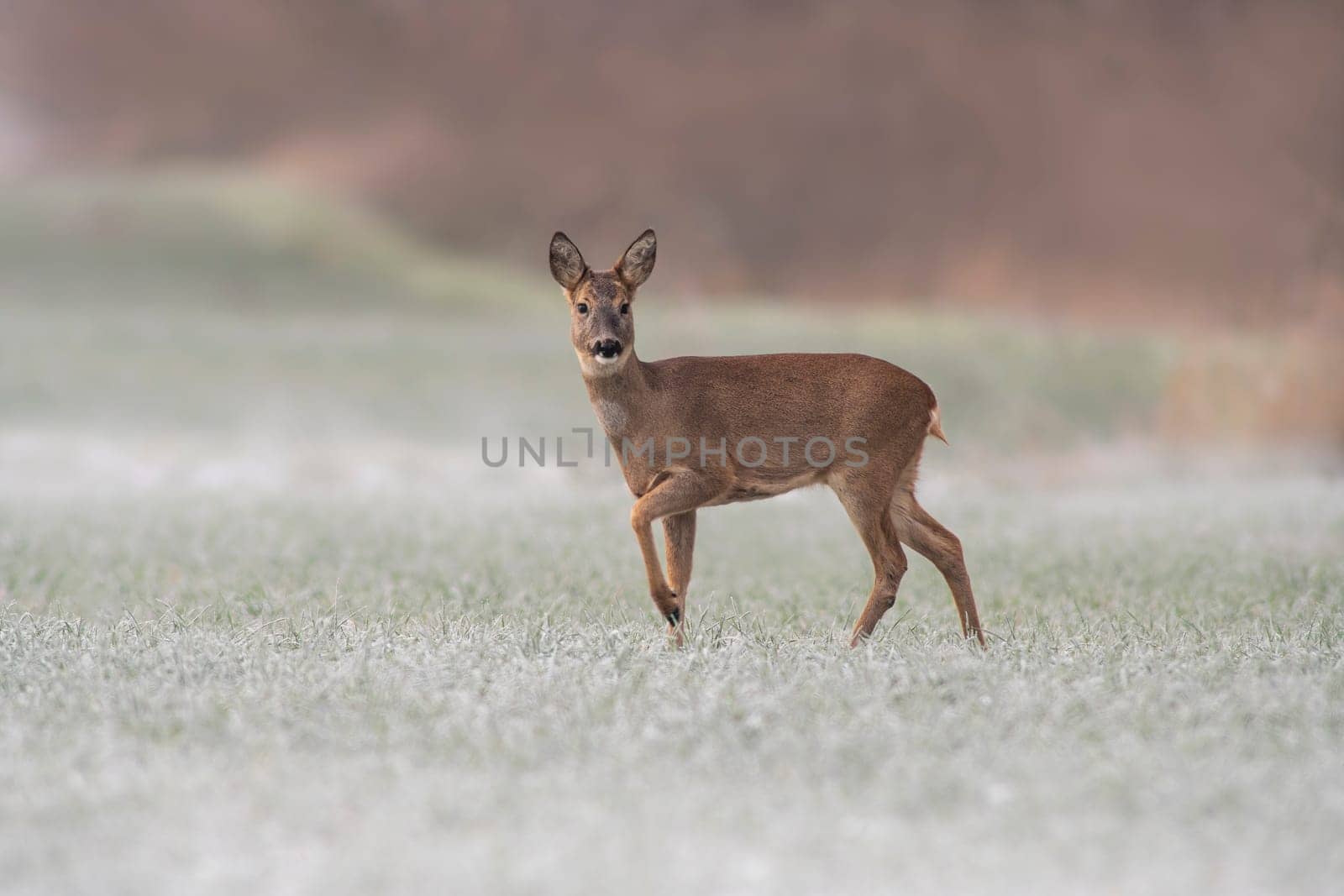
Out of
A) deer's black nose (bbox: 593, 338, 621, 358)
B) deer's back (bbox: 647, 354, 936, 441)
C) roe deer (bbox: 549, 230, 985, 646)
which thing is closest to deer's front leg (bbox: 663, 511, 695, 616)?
roe deer (bbox: 549, 230, 985, 646)

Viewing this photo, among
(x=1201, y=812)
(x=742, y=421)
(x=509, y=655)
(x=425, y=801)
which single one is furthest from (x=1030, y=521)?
(x=425, y=801)

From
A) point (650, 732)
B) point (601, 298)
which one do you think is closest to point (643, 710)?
point (650, 732)

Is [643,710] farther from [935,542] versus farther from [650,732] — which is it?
[935,542]

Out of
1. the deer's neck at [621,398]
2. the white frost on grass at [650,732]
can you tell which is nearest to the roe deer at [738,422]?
the deer's neck at [621,398]

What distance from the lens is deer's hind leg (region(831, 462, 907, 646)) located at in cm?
592

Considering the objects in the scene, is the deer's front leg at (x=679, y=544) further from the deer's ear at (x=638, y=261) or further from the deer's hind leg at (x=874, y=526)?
the deer's ear at (x=638, y=261)

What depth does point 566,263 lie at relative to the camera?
593 cm

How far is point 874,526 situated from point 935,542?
361 millimetres

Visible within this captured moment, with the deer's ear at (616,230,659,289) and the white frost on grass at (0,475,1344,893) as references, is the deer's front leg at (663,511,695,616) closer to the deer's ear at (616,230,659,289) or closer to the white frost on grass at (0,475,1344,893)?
the white frost on grass at (0,475,1344,893)

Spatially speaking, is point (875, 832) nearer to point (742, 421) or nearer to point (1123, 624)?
point (742, 421)

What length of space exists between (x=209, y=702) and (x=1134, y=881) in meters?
3.00

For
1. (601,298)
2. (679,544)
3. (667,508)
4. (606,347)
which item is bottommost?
(679,544)

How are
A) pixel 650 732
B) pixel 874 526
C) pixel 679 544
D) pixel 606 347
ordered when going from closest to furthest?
1. pixel 650 732
2. pixel 606 347
3. pixel 874 526
4. pixel 679 544

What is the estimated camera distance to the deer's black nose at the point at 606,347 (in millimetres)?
5730
